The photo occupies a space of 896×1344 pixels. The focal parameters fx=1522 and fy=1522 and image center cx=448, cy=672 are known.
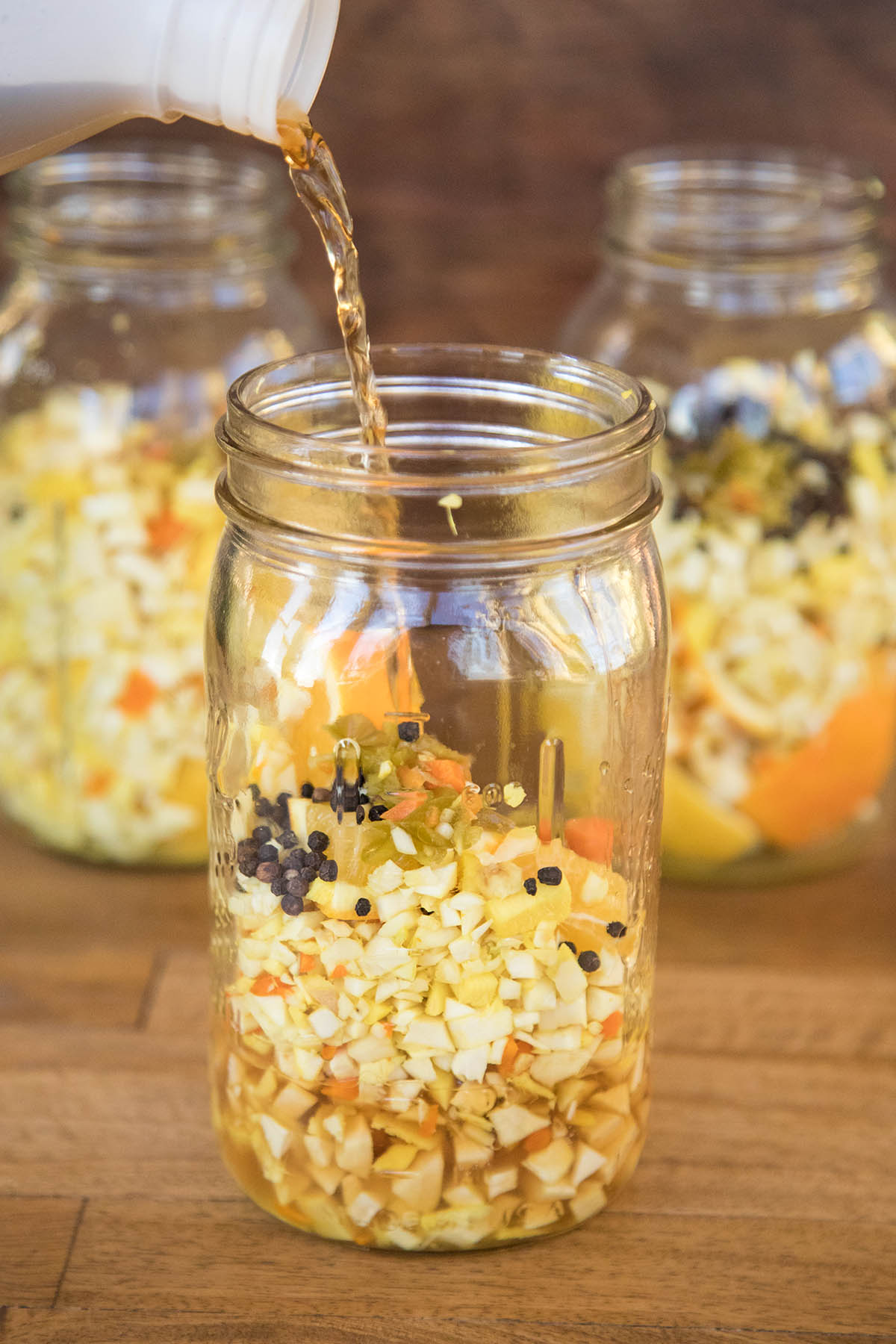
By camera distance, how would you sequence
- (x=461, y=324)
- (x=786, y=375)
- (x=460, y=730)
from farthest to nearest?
(x=461, y=324), (x=786, y=375), (x=460, y=730)

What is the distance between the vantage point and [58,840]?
39.3 inches

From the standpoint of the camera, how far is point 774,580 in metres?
0.93

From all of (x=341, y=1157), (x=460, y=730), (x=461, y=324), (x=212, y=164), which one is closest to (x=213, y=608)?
(x=460, y=730)

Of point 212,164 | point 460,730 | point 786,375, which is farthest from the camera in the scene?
point 212,164

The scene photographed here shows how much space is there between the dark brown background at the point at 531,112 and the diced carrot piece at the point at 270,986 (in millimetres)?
772

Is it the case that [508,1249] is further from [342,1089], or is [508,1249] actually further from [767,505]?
[767,505]

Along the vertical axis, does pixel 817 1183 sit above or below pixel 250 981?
below

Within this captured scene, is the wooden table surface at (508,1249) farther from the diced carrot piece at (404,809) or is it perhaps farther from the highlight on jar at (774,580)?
the diced carrot piece at (404,809)

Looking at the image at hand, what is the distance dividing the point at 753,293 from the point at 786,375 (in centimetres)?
6

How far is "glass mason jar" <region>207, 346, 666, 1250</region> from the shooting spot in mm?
606

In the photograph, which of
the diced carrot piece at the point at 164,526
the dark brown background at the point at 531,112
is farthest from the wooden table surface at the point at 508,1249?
the dark brown background at the point at 531,112

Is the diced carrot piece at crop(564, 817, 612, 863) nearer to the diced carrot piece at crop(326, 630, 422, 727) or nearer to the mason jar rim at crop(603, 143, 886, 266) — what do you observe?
the diced carrot piece at crop(326, 630, 422, 727)

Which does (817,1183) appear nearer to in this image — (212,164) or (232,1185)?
(232,1185)

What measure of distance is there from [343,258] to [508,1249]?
44cm
